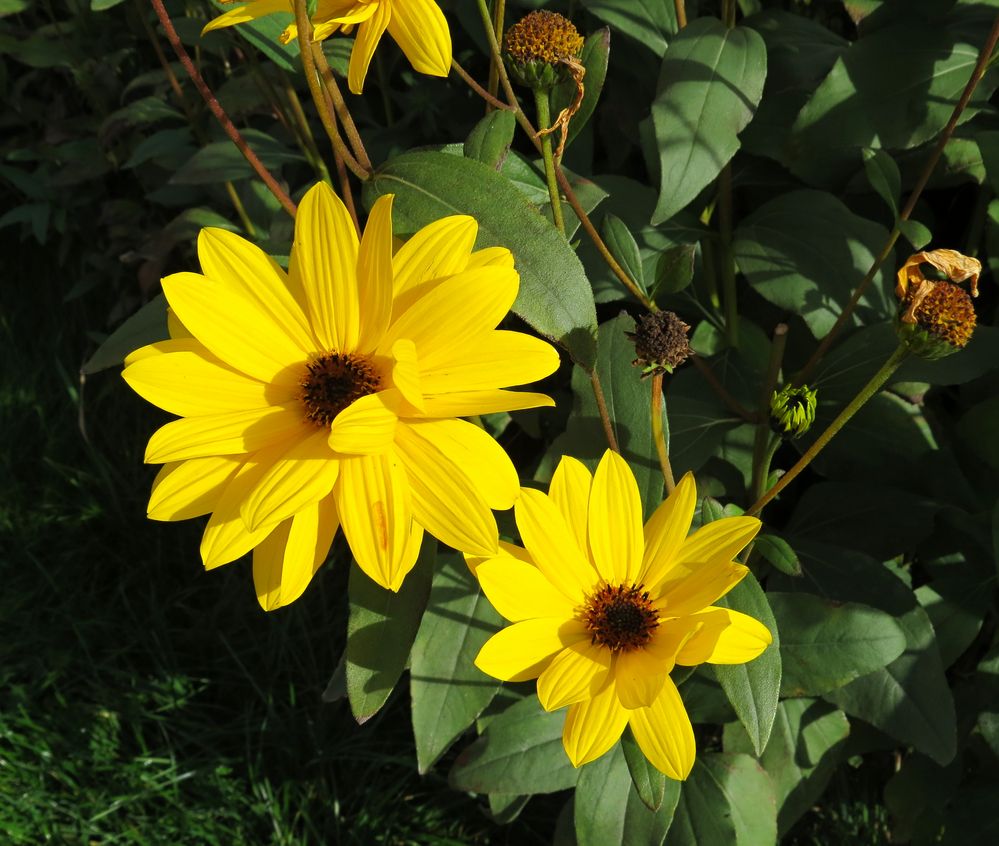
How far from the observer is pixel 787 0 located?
70.1 inches

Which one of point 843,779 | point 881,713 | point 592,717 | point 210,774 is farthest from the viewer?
point 210,774

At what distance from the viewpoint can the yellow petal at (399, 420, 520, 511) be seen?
0.90 metres

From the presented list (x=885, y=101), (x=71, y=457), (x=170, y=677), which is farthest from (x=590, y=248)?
(x=71, y=457)

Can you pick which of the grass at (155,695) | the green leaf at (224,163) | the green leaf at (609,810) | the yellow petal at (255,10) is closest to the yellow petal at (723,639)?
the green leaf at (609,810)

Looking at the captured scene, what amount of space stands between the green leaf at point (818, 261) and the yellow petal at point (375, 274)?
698 millimetres

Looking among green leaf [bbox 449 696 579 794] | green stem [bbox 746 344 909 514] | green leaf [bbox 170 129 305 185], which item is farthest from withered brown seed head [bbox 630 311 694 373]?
green leaf [bbox 170 129 305 185]

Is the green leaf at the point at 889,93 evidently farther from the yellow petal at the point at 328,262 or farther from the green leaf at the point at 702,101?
the yellow petal at the point at 328,262

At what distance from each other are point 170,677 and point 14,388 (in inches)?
33.7

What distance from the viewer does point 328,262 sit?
36.5 inches

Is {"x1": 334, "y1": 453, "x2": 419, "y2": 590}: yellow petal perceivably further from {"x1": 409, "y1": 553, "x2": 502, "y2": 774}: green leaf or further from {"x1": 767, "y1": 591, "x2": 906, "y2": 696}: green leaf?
{"x1": 767, "y1": 591, "x2": 906, "y2": 696}: green leaf

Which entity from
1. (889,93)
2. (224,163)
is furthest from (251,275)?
(889,93)

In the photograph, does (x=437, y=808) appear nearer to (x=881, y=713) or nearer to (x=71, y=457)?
(x=881, y=713)

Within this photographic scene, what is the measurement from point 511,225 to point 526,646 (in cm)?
41

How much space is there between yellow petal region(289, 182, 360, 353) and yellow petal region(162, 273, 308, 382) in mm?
42
